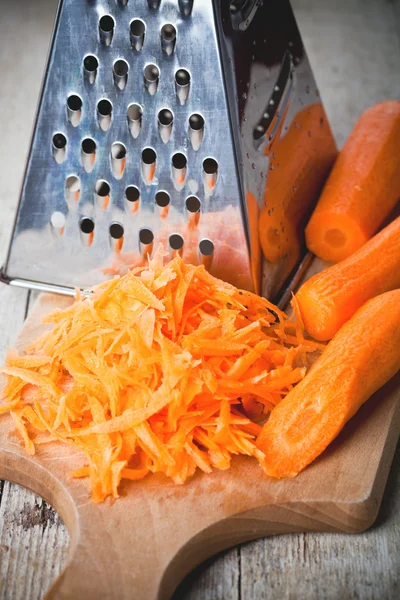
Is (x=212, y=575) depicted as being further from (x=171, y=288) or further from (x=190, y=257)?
(x=190, y=257)

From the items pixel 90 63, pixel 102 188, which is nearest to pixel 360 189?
pixel 102 188

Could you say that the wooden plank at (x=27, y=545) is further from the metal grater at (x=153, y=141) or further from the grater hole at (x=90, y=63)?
the grater hole at (x=90, y=63)

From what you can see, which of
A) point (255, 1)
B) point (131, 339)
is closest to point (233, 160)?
point (255, 1)

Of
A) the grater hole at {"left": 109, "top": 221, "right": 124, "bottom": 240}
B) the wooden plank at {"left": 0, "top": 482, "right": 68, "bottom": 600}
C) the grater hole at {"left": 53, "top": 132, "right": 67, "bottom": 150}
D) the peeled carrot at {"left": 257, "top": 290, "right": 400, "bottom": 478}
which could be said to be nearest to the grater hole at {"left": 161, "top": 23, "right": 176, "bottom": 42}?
the grater hole at {"left": 53, "top": 132, "right": 67, "bottom": 150}

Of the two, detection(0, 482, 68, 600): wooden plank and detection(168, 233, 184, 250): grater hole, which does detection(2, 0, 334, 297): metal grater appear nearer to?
detection(168, 233, 184, 250): grater hole

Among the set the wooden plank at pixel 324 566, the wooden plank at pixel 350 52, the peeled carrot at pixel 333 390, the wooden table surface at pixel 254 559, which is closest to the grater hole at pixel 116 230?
the wooden table surface at pixel 254 559
